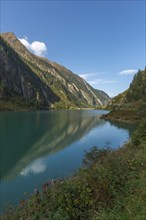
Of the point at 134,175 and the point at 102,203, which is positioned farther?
the point at 134,175

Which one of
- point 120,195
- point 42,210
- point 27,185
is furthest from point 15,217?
point 27,185

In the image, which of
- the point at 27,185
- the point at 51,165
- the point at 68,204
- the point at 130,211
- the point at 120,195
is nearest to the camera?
the point at 130,211

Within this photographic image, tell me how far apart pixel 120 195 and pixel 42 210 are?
146 inches

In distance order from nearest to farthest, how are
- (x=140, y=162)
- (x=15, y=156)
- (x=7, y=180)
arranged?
(x=140, y=162)
(x=7, y=180)
(x=15, y=156)

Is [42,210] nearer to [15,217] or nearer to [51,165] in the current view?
[15,217]

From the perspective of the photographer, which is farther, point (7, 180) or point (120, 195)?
point (7, 180)

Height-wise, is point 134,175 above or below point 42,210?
above

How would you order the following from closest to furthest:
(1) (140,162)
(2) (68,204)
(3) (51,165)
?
(2) (68,204) → (1) (140,162) → (3) (51,165)

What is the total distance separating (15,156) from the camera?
122ft

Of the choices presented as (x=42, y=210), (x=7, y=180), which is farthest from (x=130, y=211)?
(x=7, y=180)

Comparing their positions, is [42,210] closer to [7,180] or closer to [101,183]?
[101,183]

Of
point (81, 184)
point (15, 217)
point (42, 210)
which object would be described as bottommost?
point (15, 217)

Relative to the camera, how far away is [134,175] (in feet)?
41.7

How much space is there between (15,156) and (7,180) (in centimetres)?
1177
